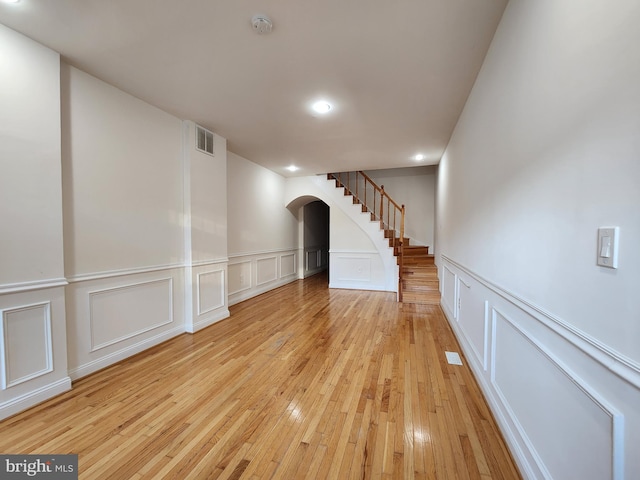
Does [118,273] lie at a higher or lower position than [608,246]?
lower

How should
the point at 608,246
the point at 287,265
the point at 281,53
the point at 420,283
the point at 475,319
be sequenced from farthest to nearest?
the point at 287,265 → the point at 420,283 → the point at 475,319 → the point at 281,53 → the point at 608,246

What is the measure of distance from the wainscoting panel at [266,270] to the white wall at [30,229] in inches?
143

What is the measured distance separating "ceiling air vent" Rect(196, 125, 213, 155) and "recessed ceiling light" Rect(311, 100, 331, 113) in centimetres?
163

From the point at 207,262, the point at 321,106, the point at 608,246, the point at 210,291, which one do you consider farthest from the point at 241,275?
the point at 608,246

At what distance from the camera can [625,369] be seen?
76cm

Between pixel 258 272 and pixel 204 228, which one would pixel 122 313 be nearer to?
pixel 204 228

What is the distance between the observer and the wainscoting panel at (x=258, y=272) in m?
4.97

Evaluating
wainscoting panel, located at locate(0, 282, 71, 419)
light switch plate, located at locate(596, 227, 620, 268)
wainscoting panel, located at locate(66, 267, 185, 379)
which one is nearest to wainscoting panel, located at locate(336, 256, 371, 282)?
wainscoting panel, located at locate(66, 267, 185, 379)

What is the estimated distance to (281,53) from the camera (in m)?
2.12

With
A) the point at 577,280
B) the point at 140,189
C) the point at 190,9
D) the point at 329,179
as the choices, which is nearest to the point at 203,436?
the point at 577,280

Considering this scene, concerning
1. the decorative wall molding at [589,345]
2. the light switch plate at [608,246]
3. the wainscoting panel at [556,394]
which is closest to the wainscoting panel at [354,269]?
the wainscoting panel at [556,394]

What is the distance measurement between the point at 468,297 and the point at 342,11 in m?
2.73

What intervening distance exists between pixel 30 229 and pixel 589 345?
335cm

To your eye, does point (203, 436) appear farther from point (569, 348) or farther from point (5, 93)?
point (5, 93)
